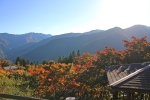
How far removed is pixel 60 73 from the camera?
16.4 meters

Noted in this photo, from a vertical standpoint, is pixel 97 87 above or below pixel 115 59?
below

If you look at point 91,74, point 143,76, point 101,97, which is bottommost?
point 101,97

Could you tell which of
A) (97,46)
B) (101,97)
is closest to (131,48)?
(101,97)

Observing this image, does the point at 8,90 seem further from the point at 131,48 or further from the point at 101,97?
the point at 131,48

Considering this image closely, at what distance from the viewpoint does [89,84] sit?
51.1ft

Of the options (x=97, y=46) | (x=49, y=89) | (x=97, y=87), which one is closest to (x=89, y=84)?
(x=97, y=87)

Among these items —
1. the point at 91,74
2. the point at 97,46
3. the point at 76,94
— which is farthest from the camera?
the point at 97,46

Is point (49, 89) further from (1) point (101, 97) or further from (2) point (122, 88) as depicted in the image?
(2) point (122, 88)

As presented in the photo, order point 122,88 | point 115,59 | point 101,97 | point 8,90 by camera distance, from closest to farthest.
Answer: point 122,88 < point 8,90 < point 101,97 < point 115,59

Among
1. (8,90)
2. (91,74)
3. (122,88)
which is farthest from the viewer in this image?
(91,74)

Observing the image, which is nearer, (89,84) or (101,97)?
(101,97)

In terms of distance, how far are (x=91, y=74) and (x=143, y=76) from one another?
1032 centimetres

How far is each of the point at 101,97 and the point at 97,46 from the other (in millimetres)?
167864

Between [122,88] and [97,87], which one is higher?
[122,88]
